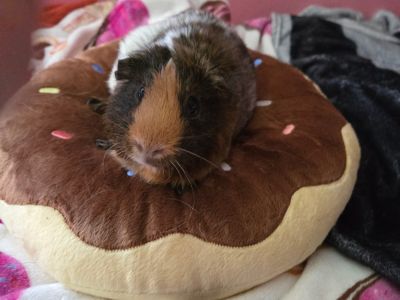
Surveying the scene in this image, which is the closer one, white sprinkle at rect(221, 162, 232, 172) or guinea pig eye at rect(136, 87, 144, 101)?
guinea pig eye at rect(136, 87, 144, 101)

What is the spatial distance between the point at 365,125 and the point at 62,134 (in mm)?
1064

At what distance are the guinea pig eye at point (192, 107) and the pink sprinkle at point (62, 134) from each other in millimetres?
370

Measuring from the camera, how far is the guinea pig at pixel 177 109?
1044mm

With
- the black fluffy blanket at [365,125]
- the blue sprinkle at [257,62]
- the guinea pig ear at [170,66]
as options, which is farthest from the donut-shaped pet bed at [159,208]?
the blue sprinkle at [257,62]

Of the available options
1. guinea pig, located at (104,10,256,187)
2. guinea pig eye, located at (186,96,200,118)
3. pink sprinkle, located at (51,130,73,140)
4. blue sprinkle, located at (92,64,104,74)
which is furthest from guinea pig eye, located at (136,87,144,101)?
blue sprinkle, located at (92,64,104,74)

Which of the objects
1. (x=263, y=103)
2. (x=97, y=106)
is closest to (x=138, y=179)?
(x=97, y=106)

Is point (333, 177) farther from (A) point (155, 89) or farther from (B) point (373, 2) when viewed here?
(B) point (373, 2)

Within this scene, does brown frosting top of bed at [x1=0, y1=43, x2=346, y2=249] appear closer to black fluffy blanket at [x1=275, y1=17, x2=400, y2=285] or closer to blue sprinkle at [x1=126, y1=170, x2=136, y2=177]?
blue sprinkle at [x1=126, y1=170, x2=136, y2=177]

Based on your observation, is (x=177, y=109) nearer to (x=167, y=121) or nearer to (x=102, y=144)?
(x=167, y=121)

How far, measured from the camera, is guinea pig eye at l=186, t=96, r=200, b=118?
1.12 meters

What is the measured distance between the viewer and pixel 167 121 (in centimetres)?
104

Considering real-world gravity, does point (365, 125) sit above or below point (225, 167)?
below

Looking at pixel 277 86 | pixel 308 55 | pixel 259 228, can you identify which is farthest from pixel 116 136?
pixel 308 55

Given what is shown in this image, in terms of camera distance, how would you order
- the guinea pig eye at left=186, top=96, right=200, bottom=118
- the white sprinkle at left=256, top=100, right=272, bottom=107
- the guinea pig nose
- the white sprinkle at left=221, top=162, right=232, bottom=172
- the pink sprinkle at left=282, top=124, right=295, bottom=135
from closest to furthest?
the guinea pig nose → the guinea pig eye at left=186, top=96, right=200, bottom=118 → the white sprinkle at left=221, top=162, right=232, bottom=172 → the pink sprinkle at left=282, top=124, right=295, bottom=135 → the white sprinkle at left=256, top=100, right=272, bottom=107
